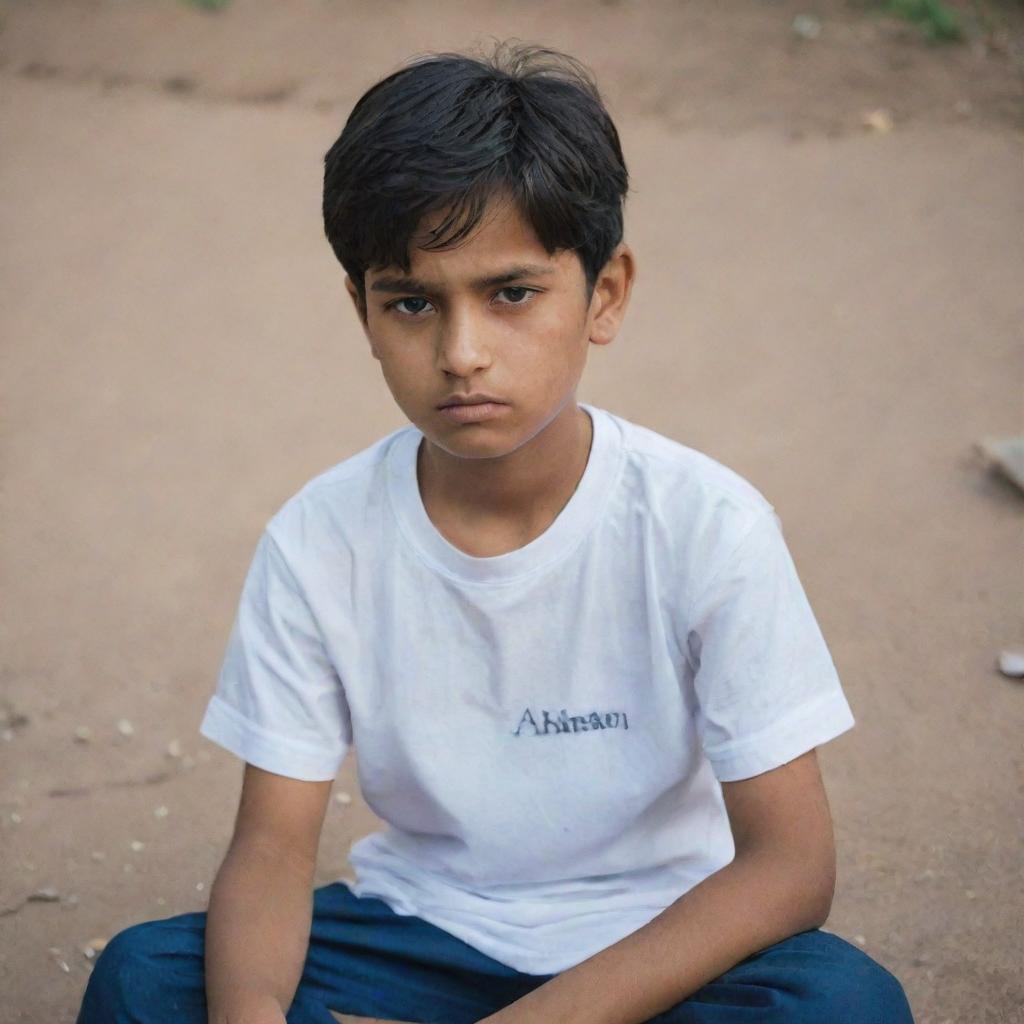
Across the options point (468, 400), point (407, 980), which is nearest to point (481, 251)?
point (468, 400)

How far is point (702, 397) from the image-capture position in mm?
4816

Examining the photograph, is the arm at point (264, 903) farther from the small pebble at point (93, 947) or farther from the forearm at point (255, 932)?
the small pebble at point (93, 947)

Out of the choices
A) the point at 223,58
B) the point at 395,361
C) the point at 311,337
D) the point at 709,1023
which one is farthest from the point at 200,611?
the point at 223,58

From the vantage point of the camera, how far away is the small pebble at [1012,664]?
345cm

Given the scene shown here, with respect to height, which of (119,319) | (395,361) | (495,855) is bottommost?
(119,319)

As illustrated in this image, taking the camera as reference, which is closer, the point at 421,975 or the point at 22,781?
the point at 421,975

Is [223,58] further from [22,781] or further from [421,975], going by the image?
[421,975]

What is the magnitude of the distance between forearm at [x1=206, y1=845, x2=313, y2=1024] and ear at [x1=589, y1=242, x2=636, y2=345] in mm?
855

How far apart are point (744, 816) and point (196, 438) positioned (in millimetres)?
3138

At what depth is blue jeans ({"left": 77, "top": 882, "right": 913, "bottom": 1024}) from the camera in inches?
74.1

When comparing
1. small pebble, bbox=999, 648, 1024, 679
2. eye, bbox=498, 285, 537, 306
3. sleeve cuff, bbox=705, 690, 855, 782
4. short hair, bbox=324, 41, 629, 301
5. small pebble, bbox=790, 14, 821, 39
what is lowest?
small pebble, bbox=999, 648, 1024, 679

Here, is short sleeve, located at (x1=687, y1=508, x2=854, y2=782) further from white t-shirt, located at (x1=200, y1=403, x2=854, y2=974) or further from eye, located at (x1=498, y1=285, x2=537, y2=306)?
eye, located at (x1=498, y1=285, x2=537, y2=306)

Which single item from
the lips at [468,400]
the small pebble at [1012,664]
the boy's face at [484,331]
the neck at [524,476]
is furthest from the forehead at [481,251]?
the small pebble at [1012,664]

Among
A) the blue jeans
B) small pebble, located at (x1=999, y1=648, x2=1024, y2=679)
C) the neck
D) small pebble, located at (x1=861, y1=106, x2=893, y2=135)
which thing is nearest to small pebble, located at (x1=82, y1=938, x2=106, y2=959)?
the blue jeans
